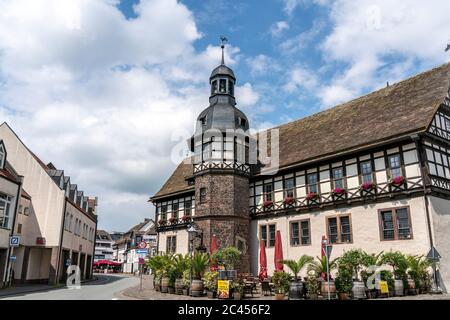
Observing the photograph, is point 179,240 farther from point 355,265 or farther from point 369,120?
point 355,265

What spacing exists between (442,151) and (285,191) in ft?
32.9

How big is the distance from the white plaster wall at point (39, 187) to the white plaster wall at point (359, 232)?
15.5 metres

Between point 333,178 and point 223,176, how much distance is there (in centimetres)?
819

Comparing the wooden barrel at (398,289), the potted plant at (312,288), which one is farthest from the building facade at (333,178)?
the potted plant at (312,288)

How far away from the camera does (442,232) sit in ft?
66.0

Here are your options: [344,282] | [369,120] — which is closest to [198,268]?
[344,282]

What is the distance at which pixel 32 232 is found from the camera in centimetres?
3058

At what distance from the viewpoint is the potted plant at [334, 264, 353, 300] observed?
1677cm

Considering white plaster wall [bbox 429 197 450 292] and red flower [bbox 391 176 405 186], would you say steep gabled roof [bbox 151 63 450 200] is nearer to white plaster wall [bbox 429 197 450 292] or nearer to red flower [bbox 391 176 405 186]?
red flower [bbox 391 176 405 186]

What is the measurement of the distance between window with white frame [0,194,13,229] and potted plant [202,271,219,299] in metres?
14.0
